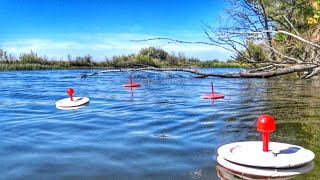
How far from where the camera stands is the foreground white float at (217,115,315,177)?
498 cm

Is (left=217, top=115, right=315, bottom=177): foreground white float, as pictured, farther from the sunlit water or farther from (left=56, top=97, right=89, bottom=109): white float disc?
(left=56, top=97, right=89, bottom=109): white float disc

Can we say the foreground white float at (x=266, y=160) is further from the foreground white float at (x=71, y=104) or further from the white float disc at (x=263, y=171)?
the foreground white float at (x=71, y=104)

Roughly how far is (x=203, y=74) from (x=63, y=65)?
5987 cm

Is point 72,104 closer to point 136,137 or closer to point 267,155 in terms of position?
point 136,137

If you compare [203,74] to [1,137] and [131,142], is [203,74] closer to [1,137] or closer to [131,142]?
[131,142]

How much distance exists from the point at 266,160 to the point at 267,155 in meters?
0.17

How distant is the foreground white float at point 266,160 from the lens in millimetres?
4977

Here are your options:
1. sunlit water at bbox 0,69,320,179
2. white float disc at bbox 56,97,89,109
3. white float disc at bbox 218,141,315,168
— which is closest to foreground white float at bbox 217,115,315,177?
white float disc at bbox 218,141,315,168

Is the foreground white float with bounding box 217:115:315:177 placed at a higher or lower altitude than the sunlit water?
higher

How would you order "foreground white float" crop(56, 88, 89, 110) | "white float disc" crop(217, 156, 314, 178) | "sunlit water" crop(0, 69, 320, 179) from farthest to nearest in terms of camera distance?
"foreground white float" crop(56, 88, 89, 110) → "sunlit water" crop(0, 69, 320, 179) → "white float disc" crop(217, 156, 314, 178)

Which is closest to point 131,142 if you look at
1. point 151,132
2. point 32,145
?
point 151,132

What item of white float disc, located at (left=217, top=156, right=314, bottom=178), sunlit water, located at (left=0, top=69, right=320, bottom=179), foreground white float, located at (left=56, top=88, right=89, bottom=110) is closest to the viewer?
white float disc, located at (left=217, top=156, right=314, bottom=178)

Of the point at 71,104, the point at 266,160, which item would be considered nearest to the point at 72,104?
the point at 71,104

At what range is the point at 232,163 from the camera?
5.27 m
